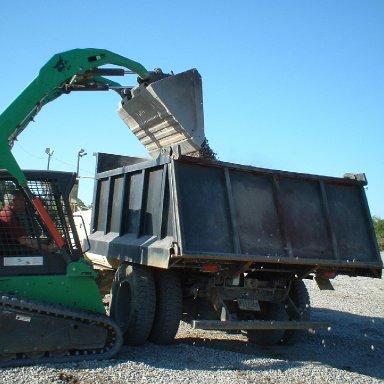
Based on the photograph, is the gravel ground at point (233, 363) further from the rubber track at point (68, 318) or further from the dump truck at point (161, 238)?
the dump truck at point (161, 238)

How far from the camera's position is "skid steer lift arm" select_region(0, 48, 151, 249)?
613 centimetres

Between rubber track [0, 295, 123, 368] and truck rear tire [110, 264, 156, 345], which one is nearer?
rubber track [0, 295, 123, 368]

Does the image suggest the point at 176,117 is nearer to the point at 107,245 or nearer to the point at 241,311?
the point at 107,245

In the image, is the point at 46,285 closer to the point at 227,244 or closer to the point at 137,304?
the point at 137,304

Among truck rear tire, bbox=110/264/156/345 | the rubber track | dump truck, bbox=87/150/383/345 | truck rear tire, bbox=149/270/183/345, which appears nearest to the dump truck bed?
dump truck, bbox=87/150/383/345

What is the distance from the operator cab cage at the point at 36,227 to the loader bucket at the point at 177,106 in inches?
88.2

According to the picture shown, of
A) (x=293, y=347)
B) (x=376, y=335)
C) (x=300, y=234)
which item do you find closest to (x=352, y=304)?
(x=376, y=335)

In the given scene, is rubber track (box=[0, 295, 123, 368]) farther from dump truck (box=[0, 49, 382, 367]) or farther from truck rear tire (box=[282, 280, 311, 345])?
truck rear tire (box=[282, 280, 311, 345])

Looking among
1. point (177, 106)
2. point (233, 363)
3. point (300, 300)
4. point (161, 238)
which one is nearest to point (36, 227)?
point (161, 238)

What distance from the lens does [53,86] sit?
714cm

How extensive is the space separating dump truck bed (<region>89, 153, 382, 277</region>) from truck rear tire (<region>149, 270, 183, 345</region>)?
45cm

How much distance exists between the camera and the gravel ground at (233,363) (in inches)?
209

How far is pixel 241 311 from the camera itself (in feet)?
25.3

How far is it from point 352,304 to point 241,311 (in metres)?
6.52
